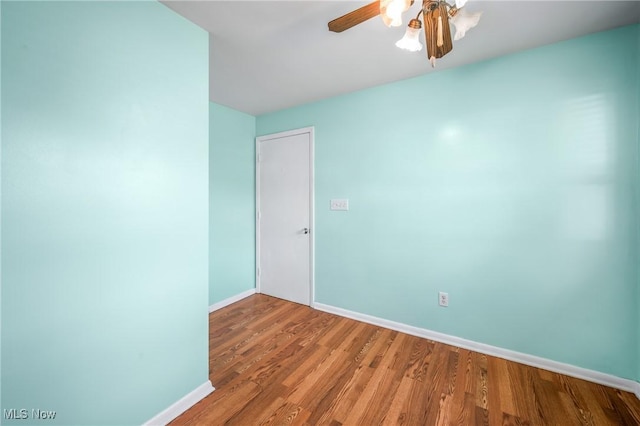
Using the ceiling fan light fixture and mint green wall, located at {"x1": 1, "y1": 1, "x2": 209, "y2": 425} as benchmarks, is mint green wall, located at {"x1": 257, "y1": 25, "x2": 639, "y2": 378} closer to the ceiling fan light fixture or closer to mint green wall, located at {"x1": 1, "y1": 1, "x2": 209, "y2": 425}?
the ceiling fan light fixture

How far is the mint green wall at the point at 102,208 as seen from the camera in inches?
37.8

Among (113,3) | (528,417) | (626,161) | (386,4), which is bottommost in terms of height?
(528,417)

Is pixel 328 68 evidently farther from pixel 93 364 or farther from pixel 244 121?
pixel 93 364

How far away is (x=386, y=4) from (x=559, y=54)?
173cm

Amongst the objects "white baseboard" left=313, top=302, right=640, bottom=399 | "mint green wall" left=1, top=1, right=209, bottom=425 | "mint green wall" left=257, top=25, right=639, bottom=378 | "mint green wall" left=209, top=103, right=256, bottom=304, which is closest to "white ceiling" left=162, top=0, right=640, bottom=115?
"mint green wall" left=257, top=25, right=639, bottom=378

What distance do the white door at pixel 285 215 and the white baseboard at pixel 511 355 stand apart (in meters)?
0.73

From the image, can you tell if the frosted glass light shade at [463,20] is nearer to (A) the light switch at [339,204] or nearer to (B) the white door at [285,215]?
(A) the light switch at [339,204]

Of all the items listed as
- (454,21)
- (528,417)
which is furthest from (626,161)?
(528,417)

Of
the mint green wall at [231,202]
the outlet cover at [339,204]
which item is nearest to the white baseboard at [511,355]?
the outlet cover at [339,204]

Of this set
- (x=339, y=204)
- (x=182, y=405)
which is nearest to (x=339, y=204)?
(x=339, y=204)

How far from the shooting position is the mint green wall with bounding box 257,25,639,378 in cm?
165

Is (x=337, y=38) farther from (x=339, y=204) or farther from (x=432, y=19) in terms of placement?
(x=339, y=204)

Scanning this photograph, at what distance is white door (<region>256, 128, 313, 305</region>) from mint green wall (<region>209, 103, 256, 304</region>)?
12cm

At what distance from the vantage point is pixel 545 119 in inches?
71.4
